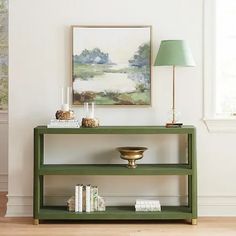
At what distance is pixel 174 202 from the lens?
475cm

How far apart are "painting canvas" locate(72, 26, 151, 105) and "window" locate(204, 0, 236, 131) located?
0.53m

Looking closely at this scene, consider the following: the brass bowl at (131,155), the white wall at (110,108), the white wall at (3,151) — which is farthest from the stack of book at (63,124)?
the white wall at (3,151)

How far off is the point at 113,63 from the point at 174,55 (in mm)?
586

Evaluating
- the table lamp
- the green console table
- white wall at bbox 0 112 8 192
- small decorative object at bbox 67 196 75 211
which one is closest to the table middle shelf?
the green console table

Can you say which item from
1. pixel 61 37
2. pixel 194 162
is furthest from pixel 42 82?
pixel 194 162

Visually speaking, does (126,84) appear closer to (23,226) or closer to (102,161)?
(102,161)

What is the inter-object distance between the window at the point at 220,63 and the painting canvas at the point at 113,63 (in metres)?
0.53

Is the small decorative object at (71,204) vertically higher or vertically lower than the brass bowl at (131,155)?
lower

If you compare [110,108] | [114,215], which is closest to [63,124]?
[110,108]

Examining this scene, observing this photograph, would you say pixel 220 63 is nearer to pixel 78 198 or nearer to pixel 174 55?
pixel 174 55

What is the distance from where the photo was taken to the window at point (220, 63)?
15.4ft

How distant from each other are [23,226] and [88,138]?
95 centimetres

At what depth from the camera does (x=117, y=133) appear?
4.40m

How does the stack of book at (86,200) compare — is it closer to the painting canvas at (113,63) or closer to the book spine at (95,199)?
the book spine at (95,199)
